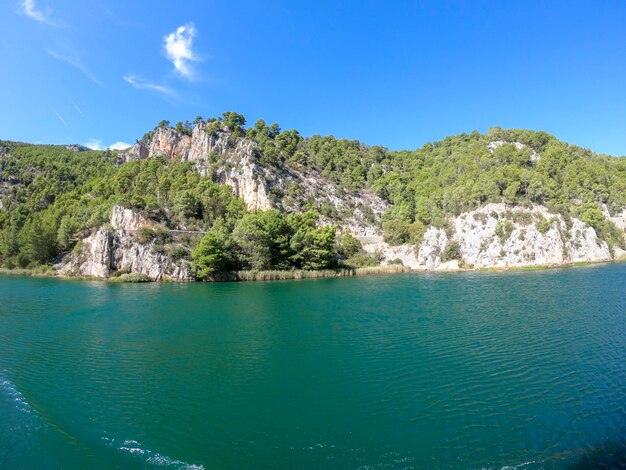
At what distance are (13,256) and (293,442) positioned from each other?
9147 cm

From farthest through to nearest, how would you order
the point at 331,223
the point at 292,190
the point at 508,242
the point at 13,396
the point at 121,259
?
the point at 292,190 < the point at 331,223 < the point at 508,242 < the point at 121,259 < the point at 13,396

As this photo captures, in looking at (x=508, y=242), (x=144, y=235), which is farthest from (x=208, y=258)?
(x=508, y=242)

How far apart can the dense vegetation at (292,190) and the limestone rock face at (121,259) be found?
251cm

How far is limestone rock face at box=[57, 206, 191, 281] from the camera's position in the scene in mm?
63500

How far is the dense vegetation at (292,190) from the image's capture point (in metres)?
69.8

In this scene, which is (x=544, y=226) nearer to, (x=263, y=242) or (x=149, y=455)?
(x=263, y=242)

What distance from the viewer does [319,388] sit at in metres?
15.7

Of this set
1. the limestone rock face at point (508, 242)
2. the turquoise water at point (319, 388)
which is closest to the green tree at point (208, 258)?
the turquoise water at point (319, 388)

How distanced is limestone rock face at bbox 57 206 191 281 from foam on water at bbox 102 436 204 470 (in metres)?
53.3

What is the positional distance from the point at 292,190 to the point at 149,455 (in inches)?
3856

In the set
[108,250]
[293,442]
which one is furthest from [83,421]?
[108,250]

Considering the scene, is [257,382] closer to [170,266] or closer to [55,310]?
[55,310]

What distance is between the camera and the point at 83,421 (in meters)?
13.1

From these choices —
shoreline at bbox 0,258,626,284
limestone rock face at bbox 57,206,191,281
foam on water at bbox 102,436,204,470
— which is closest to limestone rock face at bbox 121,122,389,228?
shoreline at bbox 0,258,626,284
